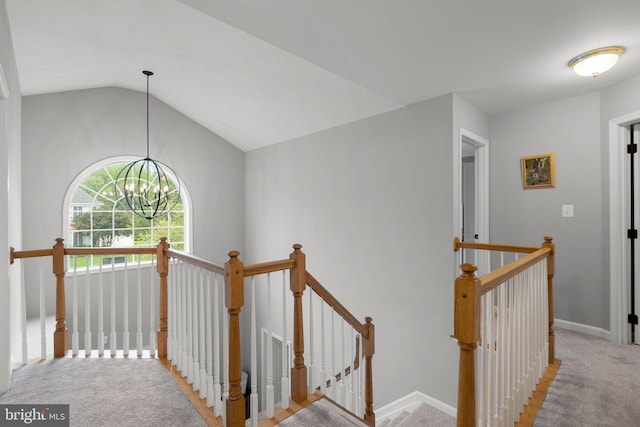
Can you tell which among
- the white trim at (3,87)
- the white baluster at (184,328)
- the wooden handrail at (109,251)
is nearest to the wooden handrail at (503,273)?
the white baluster at (184,328)

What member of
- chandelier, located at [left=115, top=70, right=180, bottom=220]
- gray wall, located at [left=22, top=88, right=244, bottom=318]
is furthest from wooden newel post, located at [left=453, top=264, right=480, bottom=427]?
gray wall, located at [left=22, top=88, right=244, bottom=318]

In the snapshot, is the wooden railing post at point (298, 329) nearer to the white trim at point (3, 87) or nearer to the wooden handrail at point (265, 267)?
the wooden handrail at point (265, 267)

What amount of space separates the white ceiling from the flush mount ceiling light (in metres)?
0.06

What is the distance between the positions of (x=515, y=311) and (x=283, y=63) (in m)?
2.79

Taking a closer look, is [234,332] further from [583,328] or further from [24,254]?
[583,328]

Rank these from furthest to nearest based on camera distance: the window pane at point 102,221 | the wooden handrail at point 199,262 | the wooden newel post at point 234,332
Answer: the window pane at point 102,221
the wooden handrail at point 199,262
the wooden newel post at point 234,332

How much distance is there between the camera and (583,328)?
3232 millimetres

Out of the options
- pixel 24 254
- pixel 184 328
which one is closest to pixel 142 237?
pixel 24 254

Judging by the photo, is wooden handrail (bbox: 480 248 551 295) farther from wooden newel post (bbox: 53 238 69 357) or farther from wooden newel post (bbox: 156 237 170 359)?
wooden newel post (bbox: 53 238 69 357)

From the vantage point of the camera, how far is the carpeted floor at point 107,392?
194 centimetres

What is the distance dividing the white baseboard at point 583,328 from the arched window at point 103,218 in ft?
17.4

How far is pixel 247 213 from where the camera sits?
5.97 meters

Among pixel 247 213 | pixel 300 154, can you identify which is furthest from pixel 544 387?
pixel 247 213

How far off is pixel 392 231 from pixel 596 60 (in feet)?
6.86
